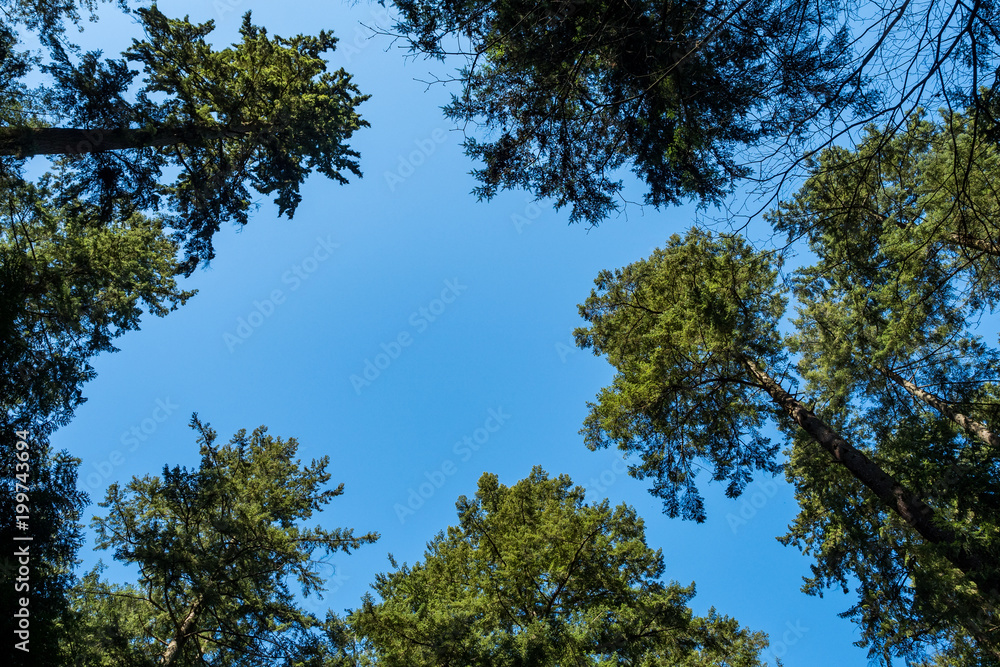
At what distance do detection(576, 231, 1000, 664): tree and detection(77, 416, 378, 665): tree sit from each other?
7281 millimetres

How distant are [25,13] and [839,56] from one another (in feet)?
34.1

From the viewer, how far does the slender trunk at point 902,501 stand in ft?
18.2

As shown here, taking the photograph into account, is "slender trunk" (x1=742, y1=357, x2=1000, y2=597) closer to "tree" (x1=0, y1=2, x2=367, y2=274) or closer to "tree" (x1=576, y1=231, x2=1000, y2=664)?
"tree" (x1=576, y1=231, x2=1000, y2=664)

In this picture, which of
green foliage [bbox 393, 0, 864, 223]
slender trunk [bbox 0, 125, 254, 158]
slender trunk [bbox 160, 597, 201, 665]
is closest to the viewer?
green foliage [bbox 393, 0, 864, 223]

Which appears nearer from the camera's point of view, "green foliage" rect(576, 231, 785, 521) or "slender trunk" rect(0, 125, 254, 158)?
"slender trunk" rect(0, 125, 254, 158)

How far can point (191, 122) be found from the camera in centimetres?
795

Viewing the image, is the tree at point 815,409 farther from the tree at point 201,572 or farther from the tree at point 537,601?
the tree at point 201,572

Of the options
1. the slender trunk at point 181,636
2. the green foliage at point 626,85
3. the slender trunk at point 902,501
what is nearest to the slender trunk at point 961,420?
the slender trunk at point 902,501

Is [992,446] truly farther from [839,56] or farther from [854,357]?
[839,56]

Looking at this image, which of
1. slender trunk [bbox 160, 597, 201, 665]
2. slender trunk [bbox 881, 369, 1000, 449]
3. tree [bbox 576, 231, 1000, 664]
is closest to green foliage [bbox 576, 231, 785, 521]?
tree [bbox 576, 231, 1000, 664]

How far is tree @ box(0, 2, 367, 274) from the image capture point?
251 inches

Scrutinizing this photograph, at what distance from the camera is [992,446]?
7469 millimetres

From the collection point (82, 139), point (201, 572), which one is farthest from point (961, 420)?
point (82, 139)

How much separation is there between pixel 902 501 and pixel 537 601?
244 inches
